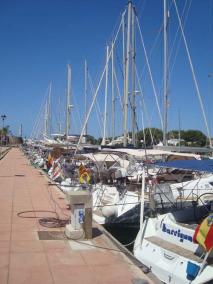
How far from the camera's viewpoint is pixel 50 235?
10359mm

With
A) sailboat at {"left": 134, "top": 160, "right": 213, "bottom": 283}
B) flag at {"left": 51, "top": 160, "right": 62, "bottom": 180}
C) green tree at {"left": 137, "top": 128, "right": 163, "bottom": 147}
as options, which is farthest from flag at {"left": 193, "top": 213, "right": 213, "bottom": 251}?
green tree at {"left": 137, "top": 128, "right": 163, "bottom": 147}

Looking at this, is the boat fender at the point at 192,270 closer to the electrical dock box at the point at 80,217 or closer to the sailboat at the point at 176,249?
the sailboat at the point at 176,249

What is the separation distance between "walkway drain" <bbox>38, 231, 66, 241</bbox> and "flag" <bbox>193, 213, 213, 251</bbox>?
134 inches

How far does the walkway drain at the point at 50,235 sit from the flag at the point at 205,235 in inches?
134

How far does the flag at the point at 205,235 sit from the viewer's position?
7727 millimetres

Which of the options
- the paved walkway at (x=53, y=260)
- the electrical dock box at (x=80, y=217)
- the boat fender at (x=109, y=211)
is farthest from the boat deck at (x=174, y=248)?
the boat fender at (x=109, y=211)

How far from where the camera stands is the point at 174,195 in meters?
13.1

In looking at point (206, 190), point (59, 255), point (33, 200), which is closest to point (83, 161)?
point (33, 200)

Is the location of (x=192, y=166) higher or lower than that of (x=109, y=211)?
higher

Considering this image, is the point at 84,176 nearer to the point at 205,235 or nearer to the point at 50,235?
the point at 50,235

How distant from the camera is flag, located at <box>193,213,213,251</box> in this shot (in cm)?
773

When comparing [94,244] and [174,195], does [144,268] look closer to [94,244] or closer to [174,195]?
[94,244]

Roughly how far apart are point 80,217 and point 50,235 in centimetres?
96

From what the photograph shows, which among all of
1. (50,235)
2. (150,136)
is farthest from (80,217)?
(150,136)
